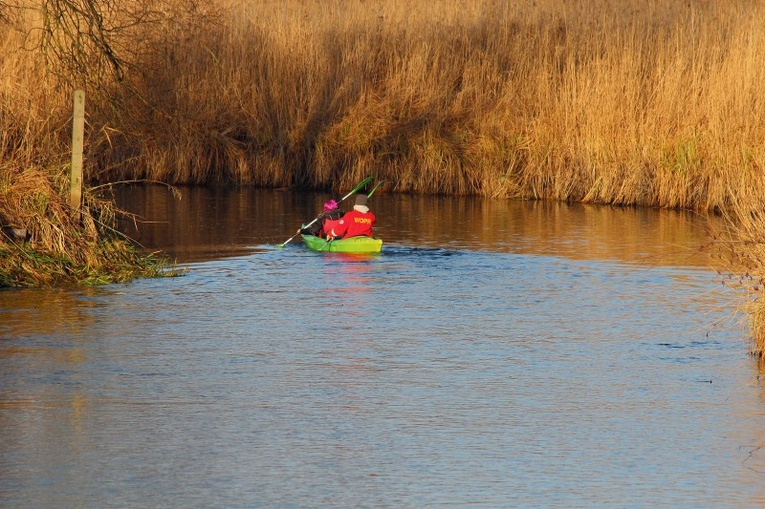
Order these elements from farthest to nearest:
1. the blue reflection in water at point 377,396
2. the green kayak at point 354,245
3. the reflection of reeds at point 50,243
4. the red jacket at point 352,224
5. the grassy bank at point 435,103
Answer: the grassy bank at point 435,103 < the red jacket at point 352,224 < the green kayak at point 354,245 < the reflection of reeds at point 50,243 < the blue reflection in water at point 377,396

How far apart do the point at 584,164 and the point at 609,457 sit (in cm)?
1261

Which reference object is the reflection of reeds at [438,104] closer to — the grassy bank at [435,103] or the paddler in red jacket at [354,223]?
the grassy bank at [435,103]

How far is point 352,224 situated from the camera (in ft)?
45.6

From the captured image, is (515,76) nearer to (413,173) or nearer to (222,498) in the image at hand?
(413,173)

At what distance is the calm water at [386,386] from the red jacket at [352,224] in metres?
0.42

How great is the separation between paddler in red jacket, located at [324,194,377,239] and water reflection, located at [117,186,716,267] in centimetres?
57

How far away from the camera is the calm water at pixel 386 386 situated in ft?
19.7

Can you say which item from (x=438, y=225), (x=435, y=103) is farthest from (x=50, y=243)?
(x=435, y=103)

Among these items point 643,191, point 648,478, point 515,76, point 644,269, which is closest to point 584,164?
point 643,191

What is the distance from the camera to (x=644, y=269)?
1293 centimetres

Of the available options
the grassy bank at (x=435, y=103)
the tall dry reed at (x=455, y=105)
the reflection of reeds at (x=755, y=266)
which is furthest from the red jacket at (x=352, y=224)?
the reflection of reeds at (x=755, y=266)

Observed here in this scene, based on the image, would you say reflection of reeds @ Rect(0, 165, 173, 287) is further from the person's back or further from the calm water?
the person's back

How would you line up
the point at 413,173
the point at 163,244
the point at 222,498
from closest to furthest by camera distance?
the point at 222,498 → the point at 163,244 → the point at 413,173

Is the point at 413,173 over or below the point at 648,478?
over
